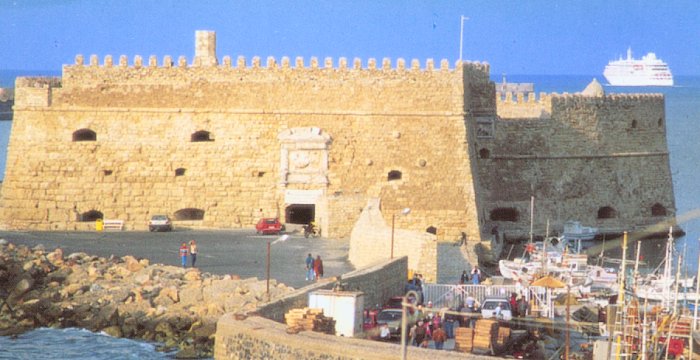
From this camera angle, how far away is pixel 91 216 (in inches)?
1853

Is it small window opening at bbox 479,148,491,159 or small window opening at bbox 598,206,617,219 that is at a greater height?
small window opening at bbox 479,148,491,159

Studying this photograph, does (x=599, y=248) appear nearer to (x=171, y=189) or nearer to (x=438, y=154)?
(x=438, y=154)

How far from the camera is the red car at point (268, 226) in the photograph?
45.1 m

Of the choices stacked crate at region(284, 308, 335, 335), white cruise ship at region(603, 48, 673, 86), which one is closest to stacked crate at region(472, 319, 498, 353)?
stacked crate at region(284, 308, 335, 335)

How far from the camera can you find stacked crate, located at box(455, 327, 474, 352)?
28.5 m

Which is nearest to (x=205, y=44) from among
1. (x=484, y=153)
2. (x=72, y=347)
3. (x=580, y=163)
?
(x=484, y=153)

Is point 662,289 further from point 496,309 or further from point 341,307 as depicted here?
point 341,307

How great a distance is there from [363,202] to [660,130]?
40.9ft

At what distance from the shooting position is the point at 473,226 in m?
45.6

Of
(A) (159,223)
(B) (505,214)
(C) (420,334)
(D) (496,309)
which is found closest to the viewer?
(C) (420,334)

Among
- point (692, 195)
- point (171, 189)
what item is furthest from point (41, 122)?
point (692, 195)

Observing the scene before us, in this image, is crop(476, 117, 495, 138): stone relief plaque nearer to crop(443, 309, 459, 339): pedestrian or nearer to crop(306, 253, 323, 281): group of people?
crop(306, 253, 323, 281): group of people

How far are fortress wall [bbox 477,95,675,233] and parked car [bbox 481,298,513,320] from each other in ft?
54.4

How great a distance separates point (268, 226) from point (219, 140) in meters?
3.20
